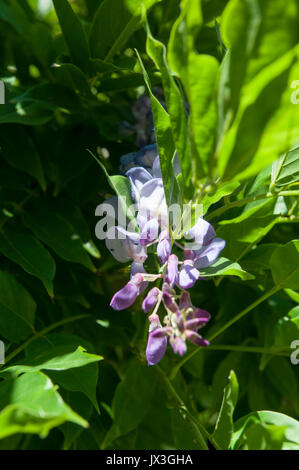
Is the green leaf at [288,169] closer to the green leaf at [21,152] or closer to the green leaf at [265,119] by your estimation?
the green leaf at [265,119]

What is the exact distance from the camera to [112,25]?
2.74 feet

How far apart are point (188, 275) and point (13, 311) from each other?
0.30 m

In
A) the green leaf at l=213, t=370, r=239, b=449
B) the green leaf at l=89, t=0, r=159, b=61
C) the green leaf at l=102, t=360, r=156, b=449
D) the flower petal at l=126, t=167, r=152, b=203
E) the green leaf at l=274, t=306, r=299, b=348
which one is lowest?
the green leaf at l=102, t=360, r=156, b=449

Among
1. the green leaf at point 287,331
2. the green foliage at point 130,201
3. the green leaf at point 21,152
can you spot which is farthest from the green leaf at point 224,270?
the green leaf at point 21,152

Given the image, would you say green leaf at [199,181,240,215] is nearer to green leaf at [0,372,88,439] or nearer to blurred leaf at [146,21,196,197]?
blurred leaf at [146,21,196,197]

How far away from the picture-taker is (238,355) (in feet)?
3.34

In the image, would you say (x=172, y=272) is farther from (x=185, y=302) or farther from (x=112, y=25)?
(x=112, y=25)

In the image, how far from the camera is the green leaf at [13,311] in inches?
29.9

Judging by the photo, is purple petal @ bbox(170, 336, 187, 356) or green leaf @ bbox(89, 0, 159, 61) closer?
purple petal @ bbox(170, 336, 187, 356)

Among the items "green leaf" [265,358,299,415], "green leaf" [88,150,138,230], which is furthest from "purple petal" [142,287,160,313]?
"green leaf" [265,358,299,415]

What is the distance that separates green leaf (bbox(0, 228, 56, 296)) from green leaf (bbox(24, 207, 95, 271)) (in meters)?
0.03

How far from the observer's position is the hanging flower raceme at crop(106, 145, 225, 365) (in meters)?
0.55

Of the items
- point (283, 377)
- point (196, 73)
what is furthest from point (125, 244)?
point (283, 377)
